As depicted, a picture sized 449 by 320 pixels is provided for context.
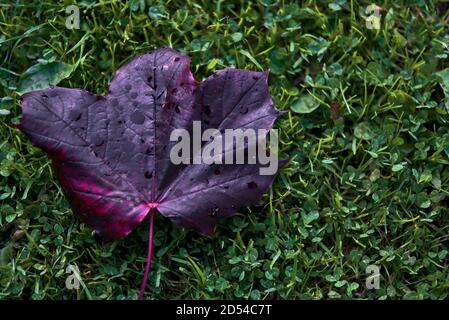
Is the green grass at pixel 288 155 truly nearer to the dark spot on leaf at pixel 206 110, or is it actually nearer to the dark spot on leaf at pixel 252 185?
the dark spot on leaf at pixel 252 185

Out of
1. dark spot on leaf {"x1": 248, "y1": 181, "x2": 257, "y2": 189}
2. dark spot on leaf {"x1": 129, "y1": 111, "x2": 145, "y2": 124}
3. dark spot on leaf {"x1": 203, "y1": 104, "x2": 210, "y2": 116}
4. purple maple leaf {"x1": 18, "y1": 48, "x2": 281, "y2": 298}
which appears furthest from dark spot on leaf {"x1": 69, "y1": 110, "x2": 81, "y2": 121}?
dark spot on leaf {"x1": 248, "y1": 181, "x2": 257, "y2": 189}

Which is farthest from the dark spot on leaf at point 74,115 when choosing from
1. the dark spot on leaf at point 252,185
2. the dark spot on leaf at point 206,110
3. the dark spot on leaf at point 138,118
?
the dark spot on leaf at point 252,185

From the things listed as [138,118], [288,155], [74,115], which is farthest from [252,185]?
[74,115]

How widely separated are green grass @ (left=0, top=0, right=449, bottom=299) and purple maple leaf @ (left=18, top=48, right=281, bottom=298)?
0.47 feet

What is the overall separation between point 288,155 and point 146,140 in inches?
18.5

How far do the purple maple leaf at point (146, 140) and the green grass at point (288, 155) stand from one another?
143 millimetres

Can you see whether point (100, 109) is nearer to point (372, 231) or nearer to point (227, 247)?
point (227, 247)

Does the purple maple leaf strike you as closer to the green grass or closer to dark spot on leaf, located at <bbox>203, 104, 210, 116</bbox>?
dark spot on leaf, located at <bbox>203, 104, 210, 116</bbox>

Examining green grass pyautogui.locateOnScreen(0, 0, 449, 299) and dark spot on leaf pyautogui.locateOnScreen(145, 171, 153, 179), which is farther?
green grass pyautogui.locateOnScreen(0, 0, 449, 299)

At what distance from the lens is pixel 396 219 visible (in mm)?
1982

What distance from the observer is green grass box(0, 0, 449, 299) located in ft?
6.32

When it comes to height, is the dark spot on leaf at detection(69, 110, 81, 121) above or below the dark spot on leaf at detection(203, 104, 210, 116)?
above

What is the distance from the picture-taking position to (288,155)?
2023mm

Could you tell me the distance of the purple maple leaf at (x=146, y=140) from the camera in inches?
70.7
